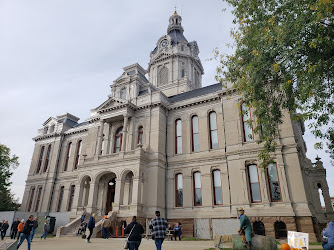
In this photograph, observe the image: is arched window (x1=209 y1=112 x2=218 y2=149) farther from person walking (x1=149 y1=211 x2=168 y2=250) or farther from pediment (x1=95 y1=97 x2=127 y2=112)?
person walking (x1=149 y1=211 x2=168 y2=250)

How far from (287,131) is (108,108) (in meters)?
19.5

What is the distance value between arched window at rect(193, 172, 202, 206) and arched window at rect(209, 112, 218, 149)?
337cm

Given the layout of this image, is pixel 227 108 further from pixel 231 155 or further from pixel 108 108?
pixel 108 108

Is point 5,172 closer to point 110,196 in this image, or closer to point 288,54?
point 110,196

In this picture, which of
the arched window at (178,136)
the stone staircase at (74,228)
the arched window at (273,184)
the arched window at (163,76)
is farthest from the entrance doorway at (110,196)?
the arched window at (163,76)

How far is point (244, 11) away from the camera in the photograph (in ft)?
49.5

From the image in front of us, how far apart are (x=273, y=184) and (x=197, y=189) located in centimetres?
736

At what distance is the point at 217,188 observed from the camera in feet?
79.1

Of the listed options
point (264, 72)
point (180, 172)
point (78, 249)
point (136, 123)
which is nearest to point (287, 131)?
point (264, 72)

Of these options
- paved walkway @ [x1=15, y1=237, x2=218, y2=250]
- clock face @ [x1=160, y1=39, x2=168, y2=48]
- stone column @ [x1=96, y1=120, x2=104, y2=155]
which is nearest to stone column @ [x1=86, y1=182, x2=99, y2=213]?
stone column @ [x1=96, y1=120, x2=104, y2=155]

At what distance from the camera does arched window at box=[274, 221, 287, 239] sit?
19.6 m

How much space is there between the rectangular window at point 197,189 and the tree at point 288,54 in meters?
10.9

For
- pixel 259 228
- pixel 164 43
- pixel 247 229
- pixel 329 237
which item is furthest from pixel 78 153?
pixel 329 237

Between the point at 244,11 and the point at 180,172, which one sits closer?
the point at 244,11
